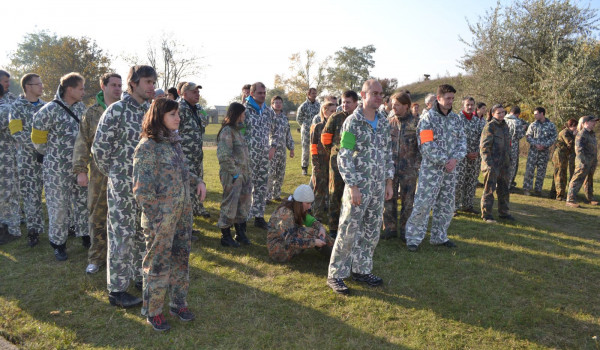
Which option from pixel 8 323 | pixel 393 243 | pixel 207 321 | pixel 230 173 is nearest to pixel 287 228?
pixel 230 173

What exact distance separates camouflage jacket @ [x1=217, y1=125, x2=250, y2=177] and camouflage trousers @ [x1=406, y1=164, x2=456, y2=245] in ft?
8.87

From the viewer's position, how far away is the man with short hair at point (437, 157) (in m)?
5.56

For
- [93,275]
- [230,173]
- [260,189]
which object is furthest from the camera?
[260,189]

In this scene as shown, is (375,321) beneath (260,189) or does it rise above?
beneath

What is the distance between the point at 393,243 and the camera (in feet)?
20.2

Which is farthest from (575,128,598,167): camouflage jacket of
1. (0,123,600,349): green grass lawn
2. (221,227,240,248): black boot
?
(221,227,240,248): black boot

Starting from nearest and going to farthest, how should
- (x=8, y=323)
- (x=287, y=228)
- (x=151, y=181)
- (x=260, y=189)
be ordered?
(x=151, y=181) → (x=8, y=323) → (x=287, y=228) → (x=260, y=189)

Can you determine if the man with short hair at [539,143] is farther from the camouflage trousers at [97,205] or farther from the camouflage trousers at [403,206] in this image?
the camouflage trousers at [97,205]

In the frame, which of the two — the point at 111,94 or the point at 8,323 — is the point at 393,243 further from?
the point at 8,323

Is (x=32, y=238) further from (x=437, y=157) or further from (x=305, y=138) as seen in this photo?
(x=305, y=138)

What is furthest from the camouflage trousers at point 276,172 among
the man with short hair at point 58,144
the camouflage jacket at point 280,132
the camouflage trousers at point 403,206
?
the man with short hair at point 58,144

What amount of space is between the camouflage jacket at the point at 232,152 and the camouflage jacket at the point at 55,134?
199 centimetres

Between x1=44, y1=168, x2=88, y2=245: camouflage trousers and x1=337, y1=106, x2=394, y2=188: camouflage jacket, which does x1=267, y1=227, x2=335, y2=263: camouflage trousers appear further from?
x1=44, y1=168, x2=88, y2=245: camouflage trousers

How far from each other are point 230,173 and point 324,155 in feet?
6.02
